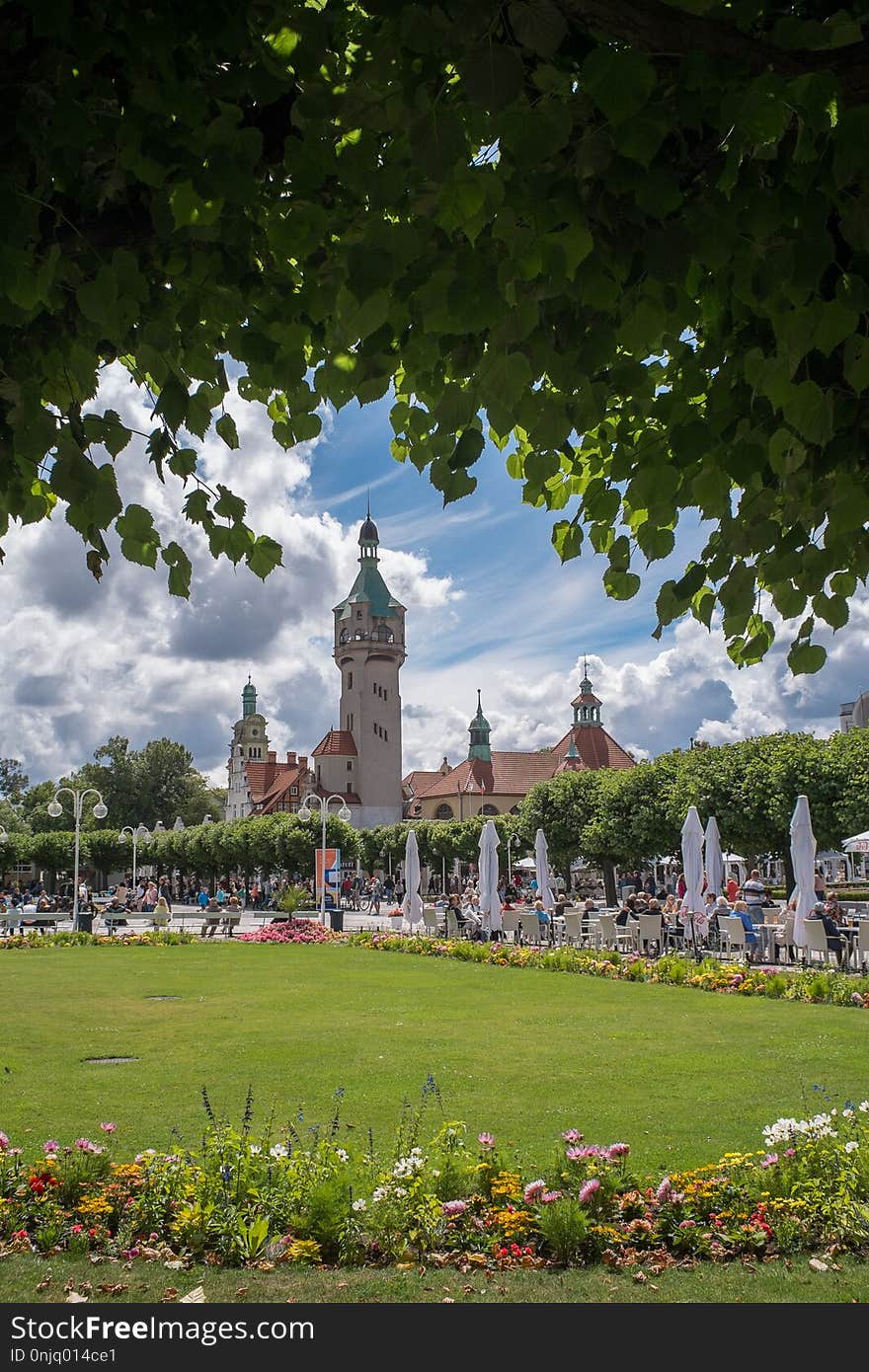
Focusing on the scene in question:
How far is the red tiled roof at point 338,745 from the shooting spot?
10981 centimetres

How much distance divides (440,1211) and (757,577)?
4065 millimetres

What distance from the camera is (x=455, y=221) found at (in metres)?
3.05

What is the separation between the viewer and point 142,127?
3209 mm

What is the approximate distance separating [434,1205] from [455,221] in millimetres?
5398

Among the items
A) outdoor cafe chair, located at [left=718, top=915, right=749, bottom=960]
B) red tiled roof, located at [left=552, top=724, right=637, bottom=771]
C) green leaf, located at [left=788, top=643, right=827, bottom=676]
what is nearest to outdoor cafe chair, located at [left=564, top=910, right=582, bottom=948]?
outdoor cafe chair, located at [left=718, top=915, right=749, bottom=960]

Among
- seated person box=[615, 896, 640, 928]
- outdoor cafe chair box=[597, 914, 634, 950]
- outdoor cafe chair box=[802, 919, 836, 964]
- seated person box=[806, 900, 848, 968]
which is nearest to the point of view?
outdoor cafe chair box=[802, 919, 836, 964]

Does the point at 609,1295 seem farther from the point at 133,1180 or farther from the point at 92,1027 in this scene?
the point at 92,1027

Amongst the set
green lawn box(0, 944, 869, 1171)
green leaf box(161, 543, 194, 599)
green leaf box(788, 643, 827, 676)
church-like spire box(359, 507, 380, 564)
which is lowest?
green lawn box(0, 944, 869, 1171)

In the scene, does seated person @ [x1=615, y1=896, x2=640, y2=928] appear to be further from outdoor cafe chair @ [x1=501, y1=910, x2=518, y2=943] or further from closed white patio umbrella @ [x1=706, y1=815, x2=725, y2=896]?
outdoor cafe chair @ [x1=501, y1=910, x2=518, y2=943]

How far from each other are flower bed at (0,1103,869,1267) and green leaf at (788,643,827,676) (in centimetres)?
346

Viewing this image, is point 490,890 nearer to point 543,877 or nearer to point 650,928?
point 543,877

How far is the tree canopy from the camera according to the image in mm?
2969

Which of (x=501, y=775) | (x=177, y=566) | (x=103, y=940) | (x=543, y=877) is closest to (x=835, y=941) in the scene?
(x=543, y=877)
